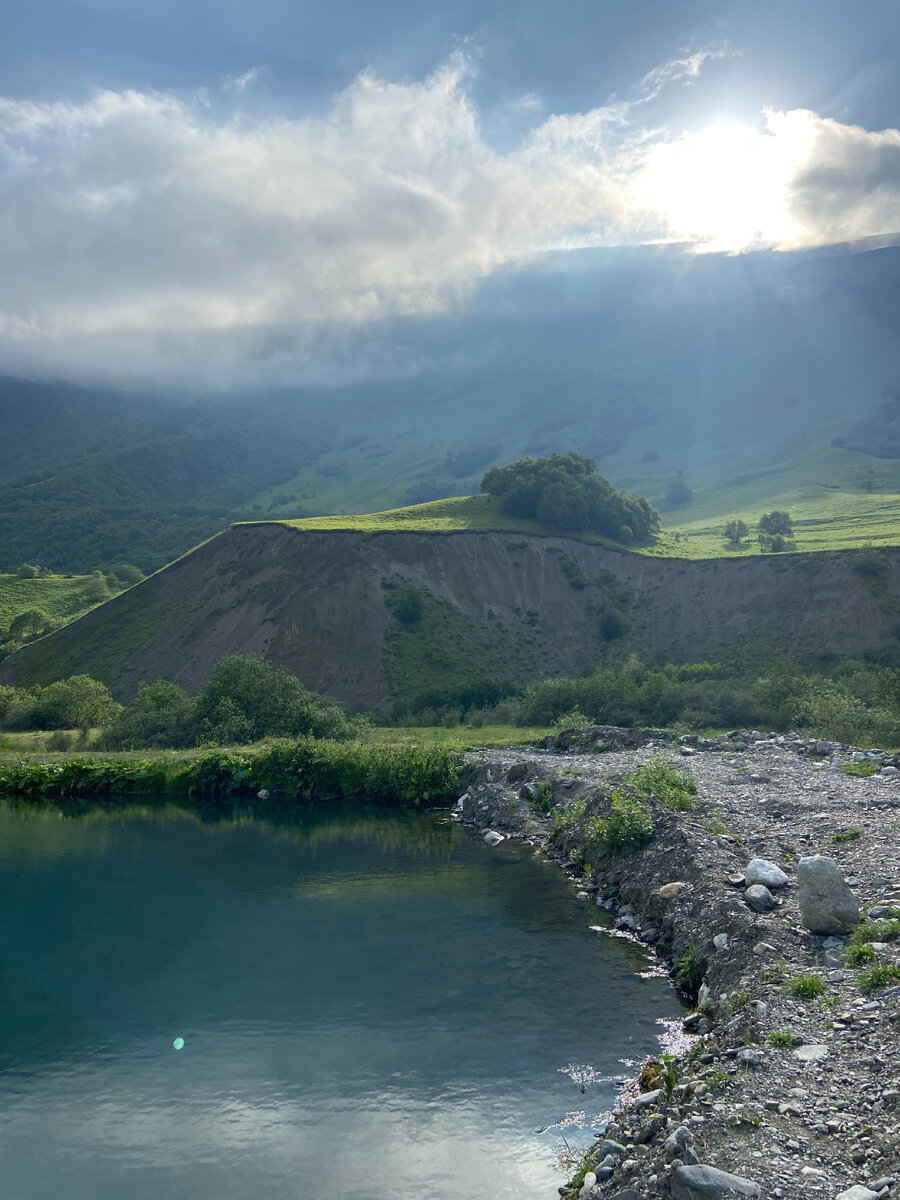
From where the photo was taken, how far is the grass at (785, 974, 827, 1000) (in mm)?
17891

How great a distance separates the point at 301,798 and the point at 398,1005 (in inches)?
1178

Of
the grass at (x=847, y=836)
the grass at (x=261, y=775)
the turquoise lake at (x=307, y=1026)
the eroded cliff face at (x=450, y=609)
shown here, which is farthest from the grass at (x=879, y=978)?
the eroded cliff face at (x=450, y=609)

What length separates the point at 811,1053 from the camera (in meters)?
15.5

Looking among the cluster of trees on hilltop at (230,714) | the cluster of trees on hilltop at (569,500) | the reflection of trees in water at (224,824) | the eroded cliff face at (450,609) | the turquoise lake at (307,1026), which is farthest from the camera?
the cluster of trees on hilltop at (569,500)

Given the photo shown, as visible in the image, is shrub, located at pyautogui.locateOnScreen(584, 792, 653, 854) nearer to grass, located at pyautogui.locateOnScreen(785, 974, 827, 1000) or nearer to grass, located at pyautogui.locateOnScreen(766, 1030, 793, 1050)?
grass, located at pyautogui.locateOnScreen(785, 974, 827, 1000)

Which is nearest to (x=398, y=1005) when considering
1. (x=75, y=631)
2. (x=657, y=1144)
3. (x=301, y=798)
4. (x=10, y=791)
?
(x=657, y=1144)

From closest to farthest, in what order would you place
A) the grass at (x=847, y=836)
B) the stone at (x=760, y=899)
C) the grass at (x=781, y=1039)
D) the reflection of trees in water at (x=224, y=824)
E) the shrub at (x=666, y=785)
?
the grass at (x=781, y=1039), the stone at (x=760, y=899), the grass at (x=847, y=836), the shrub at (x=666, y=785), the reflection of trees in water at (x=224, y=824)

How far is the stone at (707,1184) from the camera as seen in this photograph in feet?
37.5

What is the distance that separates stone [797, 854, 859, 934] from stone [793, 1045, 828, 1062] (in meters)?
5.28

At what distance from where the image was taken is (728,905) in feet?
76.8

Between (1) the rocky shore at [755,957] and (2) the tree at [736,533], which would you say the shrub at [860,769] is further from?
(2) the tree at [736,533]

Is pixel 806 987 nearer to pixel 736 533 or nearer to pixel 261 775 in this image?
pixel 261 775

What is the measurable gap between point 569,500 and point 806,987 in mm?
97465

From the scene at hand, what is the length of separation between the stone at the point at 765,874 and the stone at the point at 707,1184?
13.2 meters
